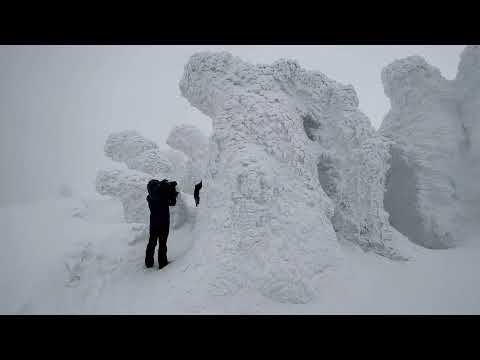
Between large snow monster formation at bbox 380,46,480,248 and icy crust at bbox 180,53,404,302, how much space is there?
2.74m

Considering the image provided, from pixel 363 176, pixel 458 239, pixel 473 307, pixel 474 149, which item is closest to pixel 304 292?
pixel 473 307

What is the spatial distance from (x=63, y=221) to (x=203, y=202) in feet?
21.2

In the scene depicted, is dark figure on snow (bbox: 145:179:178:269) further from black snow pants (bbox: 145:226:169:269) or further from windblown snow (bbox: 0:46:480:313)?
windblown snow (bbox: 0:46:480:313)

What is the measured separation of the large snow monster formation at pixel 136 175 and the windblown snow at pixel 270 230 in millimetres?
25

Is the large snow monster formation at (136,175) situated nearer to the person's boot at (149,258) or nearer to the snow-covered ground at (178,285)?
the snow-covered ground at (178,285)

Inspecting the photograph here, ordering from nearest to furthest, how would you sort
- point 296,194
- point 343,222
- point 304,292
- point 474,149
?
point 304,292 < point 296,194 < point 343,222 < point 474,149

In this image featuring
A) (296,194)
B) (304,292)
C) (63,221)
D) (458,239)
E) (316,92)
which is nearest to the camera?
(304,292)

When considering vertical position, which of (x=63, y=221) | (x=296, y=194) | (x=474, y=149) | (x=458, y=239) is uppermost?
(x=474, y=149)

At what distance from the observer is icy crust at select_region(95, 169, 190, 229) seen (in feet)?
16.5

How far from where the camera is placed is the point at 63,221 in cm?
813

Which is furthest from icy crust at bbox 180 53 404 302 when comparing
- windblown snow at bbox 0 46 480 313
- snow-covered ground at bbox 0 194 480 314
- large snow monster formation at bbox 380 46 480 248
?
large snow monster formation at bbox 380 46 480 248

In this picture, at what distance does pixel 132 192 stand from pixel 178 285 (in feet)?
8.28

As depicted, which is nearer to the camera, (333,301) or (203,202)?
(333,301)

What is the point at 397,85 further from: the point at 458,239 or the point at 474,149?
the point at 458,239
